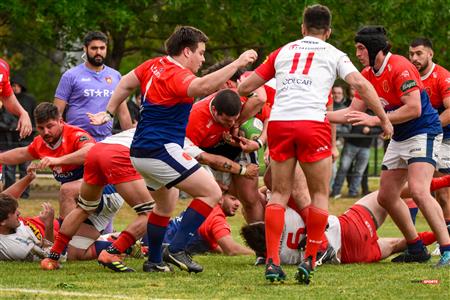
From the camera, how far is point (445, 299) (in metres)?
8.77

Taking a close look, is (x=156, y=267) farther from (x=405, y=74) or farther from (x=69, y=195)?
(x=405, y=74)

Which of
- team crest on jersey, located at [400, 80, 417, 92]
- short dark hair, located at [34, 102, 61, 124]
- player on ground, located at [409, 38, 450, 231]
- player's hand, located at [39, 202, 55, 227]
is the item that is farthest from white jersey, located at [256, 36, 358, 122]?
player's hand, located at [39, 202, 55, 227]

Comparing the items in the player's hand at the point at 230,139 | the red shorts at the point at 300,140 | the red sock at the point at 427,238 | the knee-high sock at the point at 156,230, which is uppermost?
the red shorts at the point at 300,140

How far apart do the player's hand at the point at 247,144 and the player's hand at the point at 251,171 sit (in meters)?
0.32

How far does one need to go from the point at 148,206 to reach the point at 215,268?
845 mm

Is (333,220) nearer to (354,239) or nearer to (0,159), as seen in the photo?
(354,239)

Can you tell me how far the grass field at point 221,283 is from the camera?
9008mm

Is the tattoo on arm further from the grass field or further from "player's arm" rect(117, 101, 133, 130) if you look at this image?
"player's arm" rect(117, 101, 133, 130)

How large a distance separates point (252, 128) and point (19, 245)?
8.75 feet

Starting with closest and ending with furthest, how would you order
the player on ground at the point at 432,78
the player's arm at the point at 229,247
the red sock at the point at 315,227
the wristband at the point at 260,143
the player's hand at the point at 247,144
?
the red sock at the point at 315,227, the player's hand at the point at 247,144, the wristband at the point at 260,143, the player's arm at the point at 229,247, the player on ground at the point at 432,78

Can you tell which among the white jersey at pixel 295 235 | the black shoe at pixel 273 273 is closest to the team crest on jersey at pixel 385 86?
the white jersey at pixel 295 235

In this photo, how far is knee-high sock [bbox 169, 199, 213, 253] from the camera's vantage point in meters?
10.6

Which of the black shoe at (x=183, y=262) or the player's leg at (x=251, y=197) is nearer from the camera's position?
the black shoe at (x=183, y=262)

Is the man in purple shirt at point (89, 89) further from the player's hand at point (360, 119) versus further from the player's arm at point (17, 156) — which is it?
the player's hand at point (360, 119)
